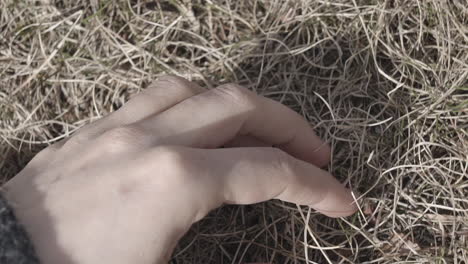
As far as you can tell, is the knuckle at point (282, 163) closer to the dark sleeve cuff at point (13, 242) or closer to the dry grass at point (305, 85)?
the dry grass at point (305, 85)

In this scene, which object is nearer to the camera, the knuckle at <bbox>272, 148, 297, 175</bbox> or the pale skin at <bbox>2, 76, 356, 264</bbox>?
the pale skin at <bbox>2, 76, 356, 264</bbox>

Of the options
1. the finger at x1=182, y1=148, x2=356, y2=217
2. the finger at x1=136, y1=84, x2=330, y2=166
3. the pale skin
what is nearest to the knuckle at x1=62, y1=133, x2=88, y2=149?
the pale skin

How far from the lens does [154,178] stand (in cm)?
111

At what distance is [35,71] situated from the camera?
65.6 inches

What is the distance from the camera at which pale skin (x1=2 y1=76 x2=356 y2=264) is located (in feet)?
3.55

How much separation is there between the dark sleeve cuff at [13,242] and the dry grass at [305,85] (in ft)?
1.56

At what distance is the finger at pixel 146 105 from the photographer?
127cm

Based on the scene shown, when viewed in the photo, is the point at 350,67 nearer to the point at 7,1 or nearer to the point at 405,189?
the point at 405,189

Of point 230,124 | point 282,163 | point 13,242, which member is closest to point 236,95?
point 230,124

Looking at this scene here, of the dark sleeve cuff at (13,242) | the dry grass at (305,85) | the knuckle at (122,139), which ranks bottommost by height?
the dry grass at (305,85)

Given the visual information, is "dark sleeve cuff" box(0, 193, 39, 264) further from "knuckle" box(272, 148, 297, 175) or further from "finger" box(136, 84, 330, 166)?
"knuckle" box(272, 148, 297, 175)

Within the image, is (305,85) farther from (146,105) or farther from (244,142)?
(146,105)

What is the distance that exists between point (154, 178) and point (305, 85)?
57 cm

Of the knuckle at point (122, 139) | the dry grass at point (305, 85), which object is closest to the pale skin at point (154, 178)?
the knuckle at point (122, 139)
